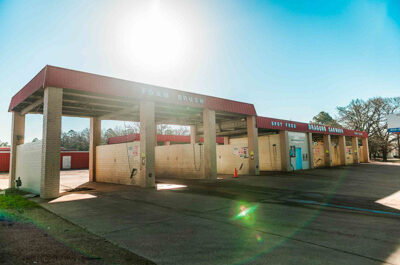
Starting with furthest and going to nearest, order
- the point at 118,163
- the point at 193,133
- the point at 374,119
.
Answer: the point at 374,119, the point at 193,133, the point at 118,163

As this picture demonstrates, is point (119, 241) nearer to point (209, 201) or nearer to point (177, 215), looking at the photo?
point (177, 215)

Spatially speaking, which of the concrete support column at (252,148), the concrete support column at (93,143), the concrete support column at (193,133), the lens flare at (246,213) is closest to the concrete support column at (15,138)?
the concrete support column at (93,143)

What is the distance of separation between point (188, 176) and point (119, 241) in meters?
14.5

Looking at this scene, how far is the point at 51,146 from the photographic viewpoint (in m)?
10.3

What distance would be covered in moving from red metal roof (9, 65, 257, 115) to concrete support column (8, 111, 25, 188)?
3.08ft

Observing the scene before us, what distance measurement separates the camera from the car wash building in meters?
10.5

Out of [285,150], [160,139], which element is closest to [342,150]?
[285,150]

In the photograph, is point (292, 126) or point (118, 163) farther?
point (292, 126)

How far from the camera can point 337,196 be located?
956cm

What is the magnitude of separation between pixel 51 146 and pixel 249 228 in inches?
357

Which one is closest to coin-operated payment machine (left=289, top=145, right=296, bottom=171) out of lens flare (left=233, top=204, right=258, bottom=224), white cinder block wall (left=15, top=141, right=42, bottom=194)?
lens flare (left=233, top=204, right=258, bottom=224)

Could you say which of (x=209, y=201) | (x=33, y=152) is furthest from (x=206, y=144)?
(x=33, y=152)

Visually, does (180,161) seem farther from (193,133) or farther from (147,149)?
(147,149)

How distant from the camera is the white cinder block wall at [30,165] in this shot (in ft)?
37.4
